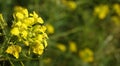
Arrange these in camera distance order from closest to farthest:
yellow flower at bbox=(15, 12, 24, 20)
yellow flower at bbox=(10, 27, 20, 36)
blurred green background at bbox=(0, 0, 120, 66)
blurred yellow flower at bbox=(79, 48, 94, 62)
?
1. yellow flower at bbox=(10, 27, 20, 36)
2. yellow flower at bbox=(15, 12, 24, 20)
3. blurred green background at bbox=(0, 0, 120, 66)
4. blurred yellow flower at bbox=(79, 48, 94, 62)

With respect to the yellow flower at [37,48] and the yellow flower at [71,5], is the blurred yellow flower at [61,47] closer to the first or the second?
the yellow flower at [71,5]

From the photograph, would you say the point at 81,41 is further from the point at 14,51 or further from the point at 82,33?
the point at 14,51

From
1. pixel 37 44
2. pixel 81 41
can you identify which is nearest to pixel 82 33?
pixel 81 41

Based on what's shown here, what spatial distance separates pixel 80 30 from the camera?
4.16 meters

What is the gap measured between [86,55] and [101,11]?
1.87 ft

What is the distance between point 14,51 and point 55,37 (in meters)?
2.01

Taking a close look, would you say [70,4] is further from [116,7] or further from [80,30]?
[116,7]

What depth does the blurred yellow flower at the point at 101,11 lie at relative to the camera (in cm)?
434

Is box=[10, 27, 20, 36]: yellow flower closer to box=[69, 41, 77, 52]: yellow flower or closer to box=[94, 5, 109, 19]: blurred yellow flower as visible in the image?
box=[69, 41, 77, 52]: yellow flower

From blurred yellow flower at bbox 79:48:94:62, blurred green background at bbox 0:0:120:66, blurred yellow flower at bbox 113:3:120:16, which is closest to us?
blurred green background at bbox 0:0:120:66

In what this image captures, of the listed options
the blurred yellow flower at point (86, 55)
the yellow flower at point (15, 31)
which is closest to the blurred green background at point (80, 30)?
the blurred yellow flower at point (86, 55)

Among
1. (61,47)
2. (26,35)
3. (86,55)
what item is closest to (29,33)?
(26,35)

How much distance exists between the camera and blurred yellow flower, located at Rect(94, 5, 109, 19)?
434 centimetres

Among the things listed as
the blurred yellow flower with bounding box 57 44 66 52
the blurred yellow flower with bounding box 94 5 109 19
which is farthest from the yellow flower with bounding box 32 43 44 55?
the blurred yellow flower with bounding box 94 5 109 19
